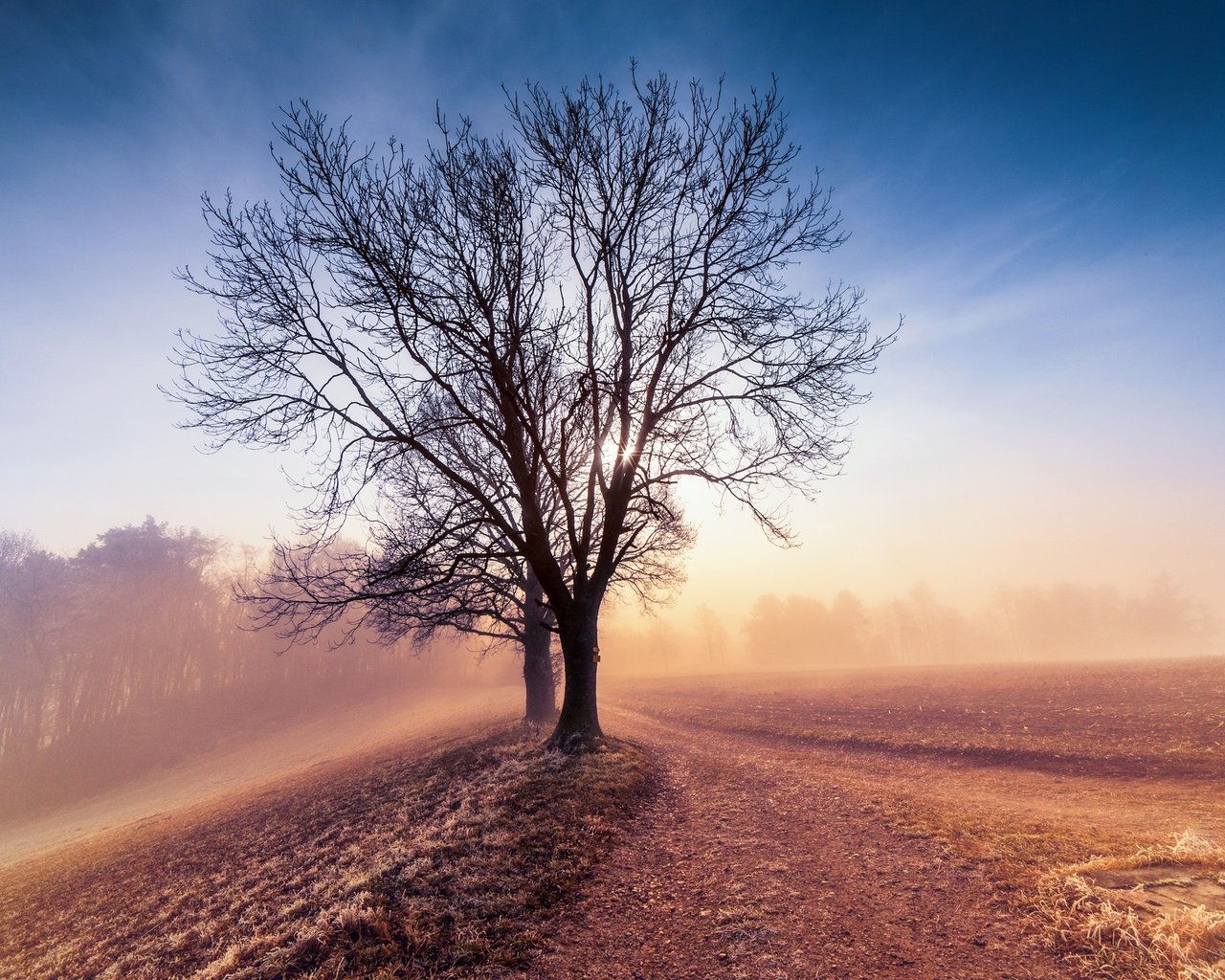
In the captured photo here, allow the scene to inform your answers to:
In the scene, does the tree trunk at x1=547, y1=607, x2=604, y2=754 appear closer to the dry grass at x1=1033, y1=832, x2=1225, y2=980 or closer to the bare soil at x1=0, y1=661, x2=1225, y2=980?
the bare soil at x1=0, y1=661, x2=1225, y2=980

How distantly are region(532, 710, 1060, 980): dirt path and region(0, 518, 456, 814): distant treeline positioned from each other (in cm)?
3727

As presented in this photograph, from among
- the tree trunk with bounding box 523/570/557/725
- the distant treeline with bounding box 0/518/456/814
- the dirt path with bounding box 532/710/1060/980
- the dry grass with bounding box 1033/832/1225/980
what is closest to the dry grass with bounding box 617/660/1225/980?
the dry grass with bounding box 1033/832/1225/980

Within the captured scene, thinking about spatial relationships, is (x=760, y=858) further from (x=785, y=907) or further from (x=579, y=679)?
(x=579, y=679)

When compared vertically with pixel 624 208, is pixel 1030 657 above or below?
below

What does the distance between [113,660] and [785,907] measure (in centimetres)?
5221

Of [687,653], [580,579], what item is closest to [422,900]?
[580,579]

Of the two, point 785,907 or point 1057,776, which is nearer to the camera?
point 785,907

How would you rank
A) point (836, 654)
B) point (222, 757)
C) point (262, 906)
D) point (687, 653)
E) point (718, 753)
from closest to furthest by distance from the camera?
point (262, 906), point (718, 753), point (222, 757), point (836, 654), point (687, 653)

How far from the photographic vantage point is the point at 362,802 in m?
10.3

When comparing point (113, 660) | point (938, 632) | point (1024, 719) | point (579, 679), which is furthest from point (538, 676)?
point (938, 632)

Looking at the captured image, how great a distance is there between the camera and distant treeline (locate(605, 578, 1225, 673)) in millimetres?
82938

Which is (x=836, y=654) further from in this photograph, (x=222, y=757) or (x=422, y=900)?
(x=422, y=900)

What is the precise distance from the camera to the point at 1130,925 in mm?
3654

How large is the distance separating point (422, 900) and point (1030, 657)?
389ft
